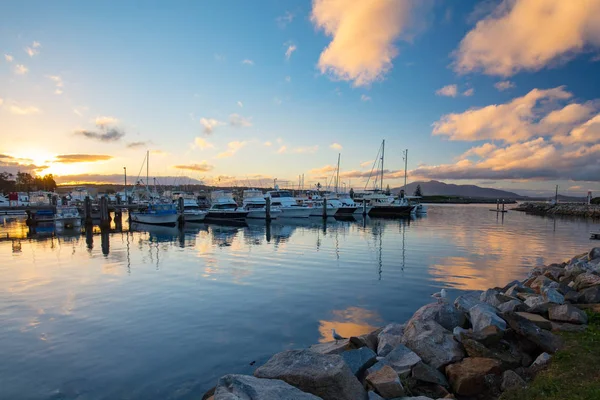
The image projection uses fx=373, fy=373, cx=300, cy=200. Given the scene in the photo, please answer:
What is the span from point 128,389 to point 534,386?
23.9 feet

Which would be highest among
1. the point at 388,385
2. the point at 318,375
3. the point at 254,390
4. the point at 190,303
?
the point at 254,390

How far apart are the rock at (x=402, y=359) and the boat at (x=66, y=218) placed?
51728 mm

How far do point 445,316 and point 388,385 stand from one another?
142 inches

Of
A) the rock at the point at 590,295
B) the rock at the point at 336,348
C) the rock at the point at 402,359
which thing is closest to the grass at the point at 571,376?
the rock at the point at 402,359

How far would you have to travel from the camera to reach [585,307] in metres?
9.51

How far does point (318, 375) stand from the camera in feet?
17.7

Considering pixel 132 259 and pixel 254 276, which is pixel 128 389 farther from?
pixel 132 259

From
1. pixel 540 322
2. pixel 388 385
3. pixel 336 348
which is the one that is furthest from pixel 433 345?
pixel 540 322

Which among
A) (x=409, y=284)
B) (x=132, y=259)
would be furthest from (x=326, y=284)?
(x=132, y=259)

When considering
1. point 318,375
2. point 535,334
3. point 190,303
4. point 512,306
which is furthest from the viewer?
point 190,303

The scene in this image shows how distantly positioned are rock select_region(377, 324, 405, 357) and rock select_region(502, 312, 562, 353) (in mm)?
2296

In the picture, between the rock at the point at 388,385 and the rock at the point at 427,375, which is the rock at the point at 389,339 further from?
the rock at the point at 388,385

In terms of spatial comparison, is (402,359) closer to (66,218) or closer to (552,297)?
(552,297)

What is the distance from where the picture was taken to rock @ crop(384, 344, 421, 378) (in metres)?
6.50
